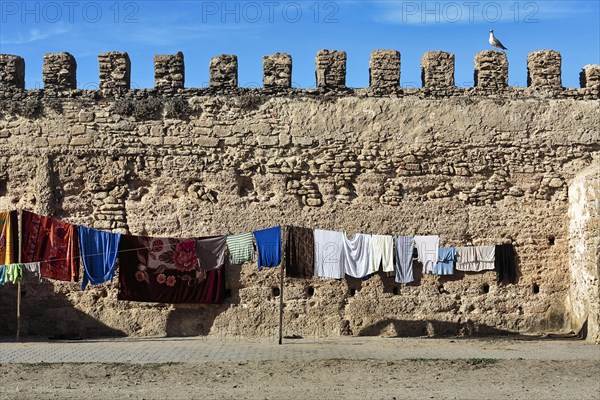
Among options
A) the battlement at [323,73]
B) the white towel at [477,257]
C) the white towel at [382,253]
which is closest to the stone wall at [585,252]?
the white towel at [477,257]

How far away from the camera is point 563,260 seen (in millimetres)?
12820

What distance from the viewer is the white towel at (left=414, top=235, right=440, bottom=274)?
495 inches

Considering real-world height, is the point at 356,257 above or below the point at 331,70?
below

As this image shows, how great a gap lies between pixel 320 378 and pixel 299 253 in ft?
11.1

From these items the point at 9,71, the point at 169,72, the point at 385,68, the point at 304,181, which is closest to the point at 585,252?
the point at 385,68

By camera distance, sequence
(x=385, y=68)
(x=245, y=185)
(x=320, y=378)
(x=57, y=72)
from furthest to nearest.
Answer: (x=385, y=68) < (x=57, y=72) < (x=245, y=185) < (x=320, y=378)

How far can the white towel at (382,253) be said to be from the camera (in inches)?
490

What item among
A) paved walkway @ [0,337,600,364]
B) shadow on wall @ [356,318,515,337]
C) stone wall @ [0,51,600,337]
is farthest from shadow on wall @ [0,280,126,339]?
shadow on wall @ [356,318,515,337]

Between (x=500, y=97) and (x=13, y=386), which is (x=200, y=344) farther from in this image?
Result: (x=500, y=97)

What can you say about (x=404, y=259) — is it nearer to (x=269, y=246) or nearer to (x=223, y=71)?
(x=269, y=246)

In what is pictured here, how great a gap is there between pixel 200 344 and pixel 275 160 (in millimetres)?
2964

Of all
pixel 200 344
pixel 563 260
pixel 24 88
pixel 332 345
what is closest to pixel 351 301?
pixel 332 345

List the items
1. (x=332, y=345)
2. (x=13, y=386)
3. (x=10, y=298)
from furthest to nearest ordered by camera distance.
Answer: (x=10, y=298), (x=332, y=345), (x=13, y=386)

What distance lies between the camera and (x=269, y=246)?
12281 mm
